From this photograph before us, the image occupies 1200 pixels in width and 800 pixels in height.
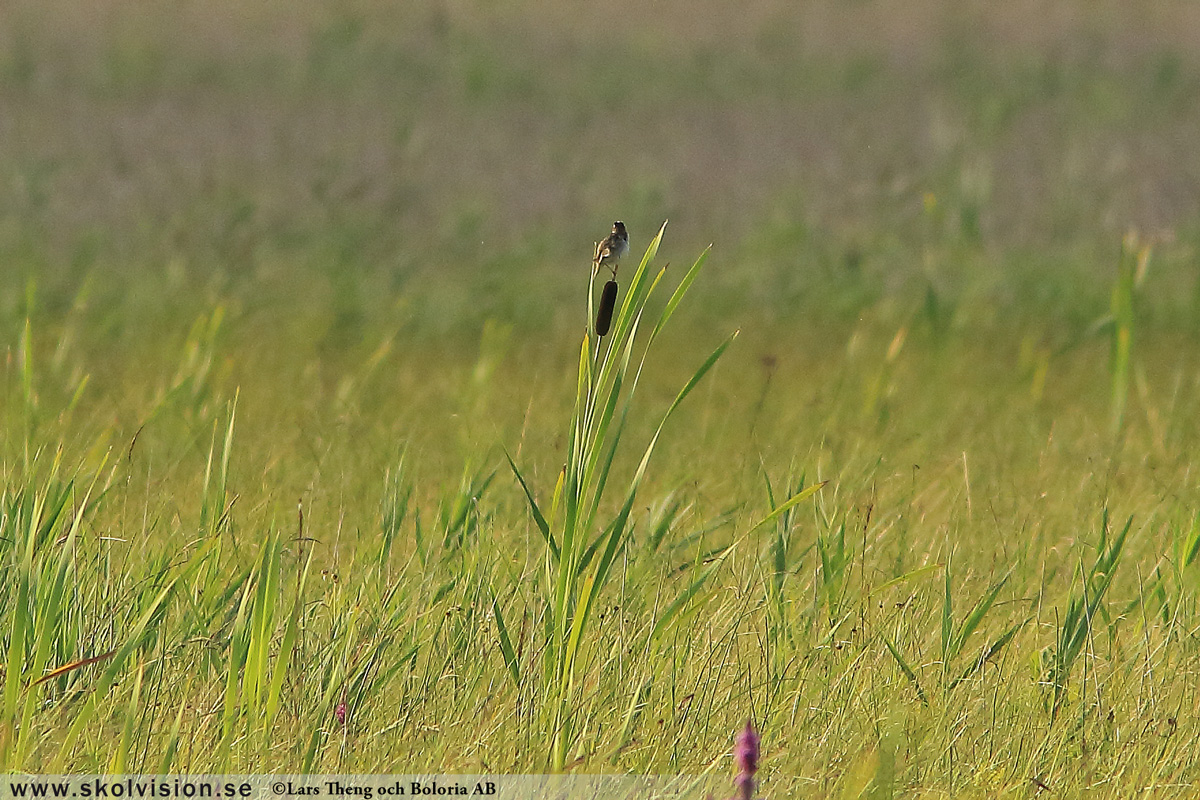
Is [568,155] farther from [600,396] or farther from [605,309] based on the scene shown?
[605,309]

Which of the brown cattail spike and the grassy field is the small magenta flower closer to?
the grassy field

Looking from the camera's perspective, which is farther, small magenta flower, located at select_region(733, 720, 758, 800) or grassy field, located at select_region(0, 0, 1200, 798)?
grassy field, located at select_region(0, 0, 1200, 798)

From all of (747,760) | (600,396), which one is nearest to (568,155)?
(600,396)

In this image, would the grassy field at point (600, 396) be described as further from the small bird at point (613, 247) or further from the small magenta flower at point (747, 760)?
the small magenta flower at point (747, 760)

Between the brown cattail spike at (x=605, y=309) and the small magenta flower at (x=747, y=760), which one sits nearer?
the small magenta flower at (x=747, y=760)

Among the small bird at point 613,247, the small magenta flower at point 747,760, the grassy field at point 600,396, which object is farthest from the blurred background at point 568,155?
the small magenta flower at point 747,760

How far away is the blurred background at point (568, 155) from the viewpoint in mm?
4691

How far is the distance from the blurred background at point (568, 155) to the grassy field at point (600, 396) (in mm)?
20

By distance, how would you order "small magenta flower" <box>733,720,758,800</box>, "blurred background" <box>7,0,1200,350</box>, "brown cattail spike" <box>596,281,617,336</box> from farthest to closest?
"blurred background" <box>7,0,1200,350</box>
"brown cattail spike" <box>596,281,617,336</box>
"small magenta flower" <box>733,720,758,800</box>

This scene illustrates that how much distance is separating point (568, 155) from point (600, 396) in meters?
3.08

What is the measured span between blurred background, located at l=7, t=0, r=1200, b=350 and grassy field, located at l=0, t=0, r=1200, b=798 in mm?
20

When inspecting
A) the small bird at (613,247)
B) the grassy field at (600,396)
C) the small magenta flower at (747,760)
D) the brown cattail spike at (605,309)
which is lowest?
the grassy field at (600,396)

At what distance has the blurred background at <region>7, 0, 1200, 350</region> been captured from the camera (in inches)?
185

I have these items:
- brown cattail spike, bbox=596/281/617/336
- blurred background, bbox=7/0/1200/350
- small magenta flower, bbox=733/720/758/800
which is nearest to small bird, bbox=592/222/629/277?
brown cattail spike, bbox=596/281/617/336
